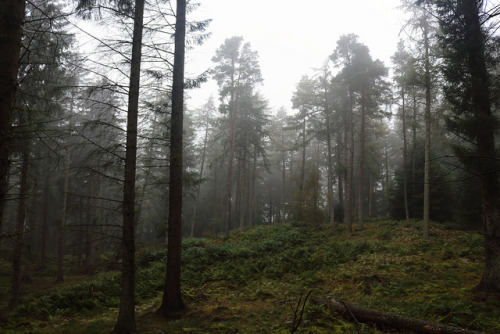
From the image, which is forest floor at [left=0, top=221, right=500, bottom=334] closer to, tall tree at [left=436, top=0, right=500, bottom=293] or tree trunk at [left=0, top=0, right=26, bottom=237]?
tall tree at [left=436, top=0, right=500, bottom=293]

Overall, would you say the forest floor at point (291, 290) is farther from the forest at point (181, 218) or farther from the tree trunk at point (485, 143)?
the tree trunk at point (485, 143)

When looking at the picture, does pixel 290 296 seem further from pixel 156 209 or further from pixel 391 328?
pixel 156 209

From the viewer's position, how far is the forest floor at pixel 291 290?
242 inches

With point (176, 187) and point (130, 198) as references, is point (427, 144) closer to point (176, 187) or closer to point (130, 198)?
point (176, 187)

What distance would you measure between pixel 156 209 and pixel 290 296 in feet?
84.2

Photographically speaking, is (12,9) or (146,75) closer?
(12,9)

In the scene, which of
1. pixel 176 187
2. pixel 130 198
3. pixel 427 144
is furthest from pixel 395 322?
pixel 427 144

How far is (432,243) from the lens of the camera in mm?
13438

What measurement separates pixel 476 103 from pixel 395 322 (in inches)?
264

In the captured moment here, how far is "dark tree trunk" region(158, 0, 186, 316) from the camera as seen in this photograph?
743 cm

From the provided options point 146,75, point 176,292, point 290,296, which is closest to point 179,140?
point 146,75

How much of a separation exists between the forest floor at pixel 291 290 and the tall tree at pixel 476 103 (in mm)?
1519

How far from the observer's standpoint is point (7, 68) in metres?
3.75

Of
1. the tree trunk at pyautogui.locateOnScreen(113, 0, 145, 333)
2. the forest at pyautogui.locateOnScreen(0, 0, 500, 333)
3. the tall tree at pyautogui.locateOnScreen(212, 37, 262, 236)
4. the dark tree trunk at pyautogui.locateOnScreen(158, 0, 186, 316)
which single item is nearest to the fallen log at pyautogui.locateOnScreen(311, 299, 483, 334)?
the forest at pyautogui.locateOnScreen(0, 0, 500, 333)
